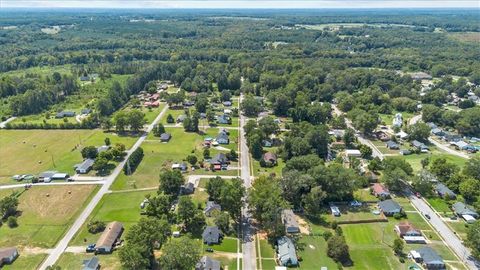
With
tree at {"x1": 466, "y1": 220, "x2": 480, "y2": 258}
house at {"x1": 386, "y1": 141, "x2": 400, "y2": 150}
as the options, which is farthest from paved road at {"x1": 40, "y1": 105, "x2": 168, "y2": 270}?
house at {"x1": 386, "y1": 141, "x2": 400, "y2": 150}

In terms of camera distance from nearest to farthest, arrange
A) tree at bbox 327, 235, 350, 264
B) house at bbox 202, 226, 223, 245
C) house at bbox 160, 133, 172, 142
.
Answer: tree at bbox 327, 235, 350, 264 → house at bbox 202, 226, 223, 245 → house at bbox 160, 133, 172, 142

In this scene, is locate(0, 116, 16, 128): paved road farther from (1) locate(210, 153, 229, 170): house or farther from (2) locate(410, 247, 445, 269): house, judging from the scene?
(2) locate(410, 247, 445, 269): house

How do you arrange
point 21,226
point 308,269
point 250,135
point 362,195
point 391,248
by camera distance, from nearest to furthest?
point 308,269 < point 391,248 < point 21,226 < point 362,195 < point 250,135

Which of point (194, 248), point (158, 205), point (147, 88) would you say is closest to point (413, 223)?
point (194, 248)

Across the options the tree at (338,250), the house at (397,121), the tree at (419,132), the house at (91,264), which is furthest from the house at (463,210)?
the house at (91,264)

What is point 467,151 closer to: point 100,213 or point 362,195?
point 362,195

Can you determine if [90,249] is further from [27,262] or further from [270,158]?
[270,158]

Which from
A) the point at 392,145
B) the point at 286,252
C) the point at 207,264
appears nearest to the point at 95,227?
the point at 207,264

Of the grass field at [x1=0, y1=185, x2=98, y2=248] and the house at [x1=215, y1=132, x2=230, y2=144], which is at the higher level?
the house at [x1=215, y1=132, x2=230, y2=144]
